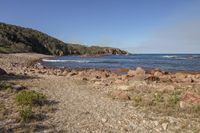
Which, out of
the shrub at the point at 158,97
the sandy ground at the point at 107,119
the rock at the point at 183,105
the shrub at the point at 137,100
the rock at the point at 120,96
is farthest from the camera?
the rock at the point at 120,96

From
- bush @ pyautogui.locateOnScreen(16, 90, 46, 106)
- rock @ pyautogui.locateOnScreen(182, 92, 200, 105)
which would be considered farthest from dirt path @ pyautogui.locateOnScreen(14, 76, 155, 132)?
rock @ pyautogui.locateOnScreen(182, 92, 200, 105)

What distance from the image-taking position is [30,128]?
9.50 metres

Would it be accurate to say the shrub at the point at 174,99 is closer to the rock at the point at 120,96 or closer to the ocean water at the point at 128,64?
the rock at the point at 120,96

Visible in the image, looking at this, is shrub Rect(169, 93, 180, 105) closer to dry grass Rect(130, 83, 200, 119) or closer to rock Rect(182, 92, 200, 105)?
dry grass Rect(130, 83, 200, 119)

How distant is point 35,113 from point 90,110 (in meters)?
2.26

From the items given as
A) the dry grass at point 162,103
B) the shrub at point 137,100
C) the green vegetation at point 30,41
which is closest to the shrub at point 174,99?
the dry grass at point 162,103

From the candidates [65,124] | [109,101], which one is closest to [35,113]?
[65,124]

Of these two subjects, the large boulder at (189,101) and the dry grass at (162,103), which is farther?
the large boulder at (189,101)

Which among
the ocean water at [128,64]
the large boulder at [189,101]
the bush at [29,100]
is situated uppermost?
the bush at [29,100]

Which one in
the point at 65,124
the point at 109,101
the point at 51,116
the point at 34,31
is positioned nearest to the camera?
the point at 65,124

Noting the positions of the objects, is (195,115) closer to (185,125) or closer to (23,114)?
(185,125)

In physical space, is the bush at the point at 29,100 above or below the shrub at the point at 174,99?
above

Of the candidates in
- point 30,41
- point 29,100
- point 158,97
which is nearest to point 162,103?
point 158,97

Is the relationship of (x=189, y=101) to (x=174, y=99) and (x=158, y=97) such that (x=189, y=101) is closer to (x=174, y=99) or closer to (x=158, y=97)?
(x=174, y=99)
